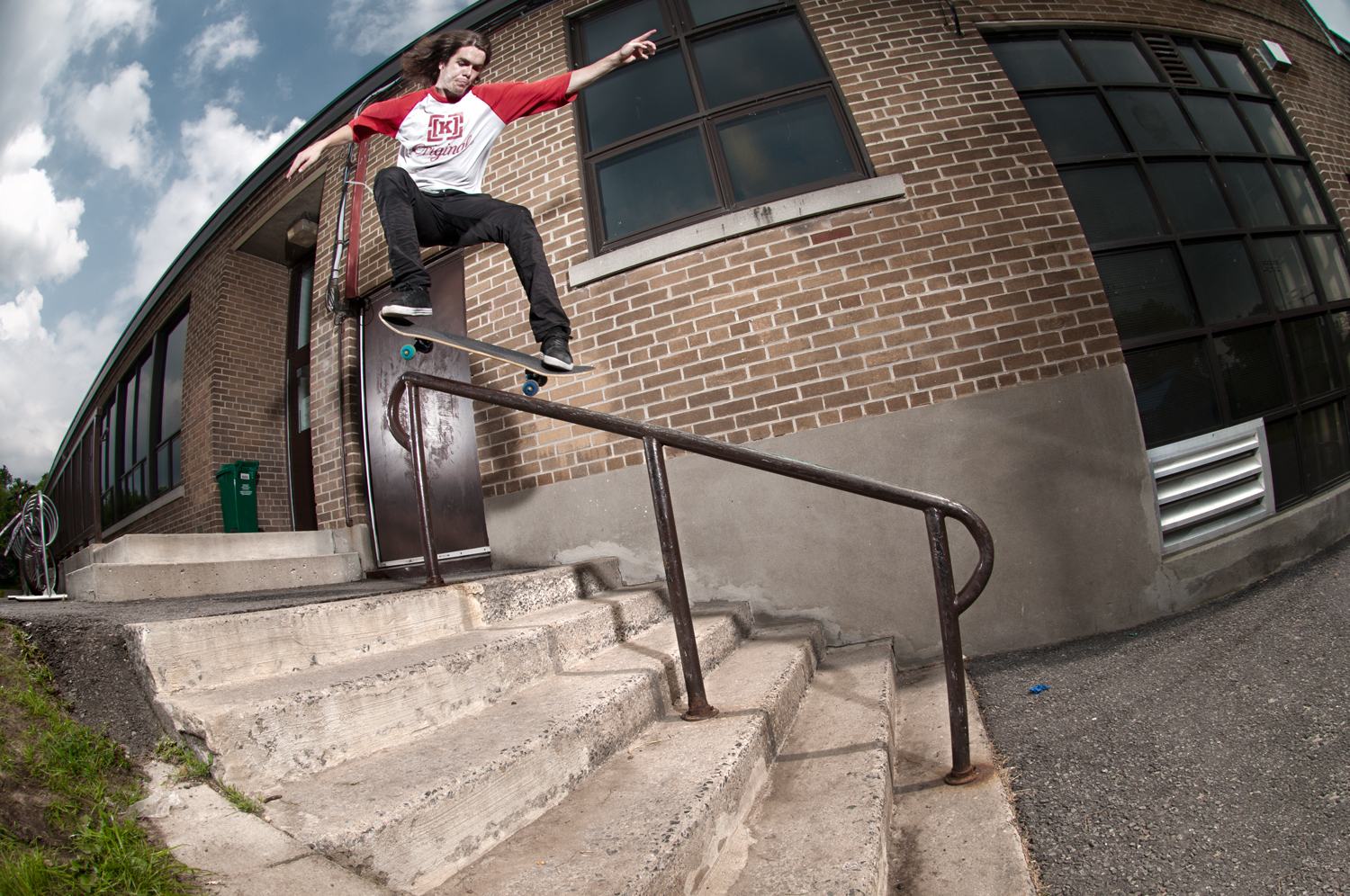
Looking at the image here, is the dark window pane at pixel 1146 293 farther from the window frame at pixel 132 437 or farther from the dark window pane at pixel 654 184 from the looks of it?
the window frame at pixel 132 437

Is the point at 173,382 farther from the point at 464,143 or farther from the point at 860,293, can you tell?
the point at 860,293

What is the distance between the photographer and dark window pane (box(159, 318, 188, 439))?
773cm

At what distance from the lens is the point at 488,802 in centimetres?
124

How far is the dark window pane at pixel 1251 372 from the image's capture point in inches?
156

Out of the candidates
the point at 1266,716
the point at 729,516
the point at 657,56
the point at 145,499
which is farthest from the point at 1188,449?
the point at 145,499

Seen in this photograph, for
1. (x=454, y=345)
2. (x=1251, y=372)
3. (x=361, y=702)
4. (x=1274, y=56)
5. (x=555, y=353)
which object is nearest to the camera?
(x=361, y=702)

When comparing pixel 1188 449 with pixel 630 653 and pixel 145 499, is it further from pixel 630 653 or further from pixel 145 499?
pixel 145 499

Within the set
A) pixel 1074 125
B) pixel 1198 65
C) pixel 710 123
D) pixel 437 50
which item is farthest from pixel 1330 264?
pixel 437 50

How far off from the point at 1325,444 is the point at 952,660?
4624mm

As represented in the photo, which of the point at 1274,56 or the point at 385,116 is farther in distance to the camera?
the point at 1274,56

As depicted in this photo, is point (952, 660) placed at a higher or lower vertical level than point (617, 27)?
lower

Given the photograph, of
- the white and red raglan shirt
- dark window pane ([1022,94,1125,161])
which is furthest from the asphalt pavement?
the white and red raglan shirt

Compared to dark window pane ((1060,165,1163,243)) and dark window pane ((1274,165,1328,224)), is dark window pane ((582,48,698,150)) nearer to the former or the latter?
dark window pane ((1060,165,1163,243))

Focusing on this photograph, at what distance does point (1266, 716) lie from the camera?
207cm
